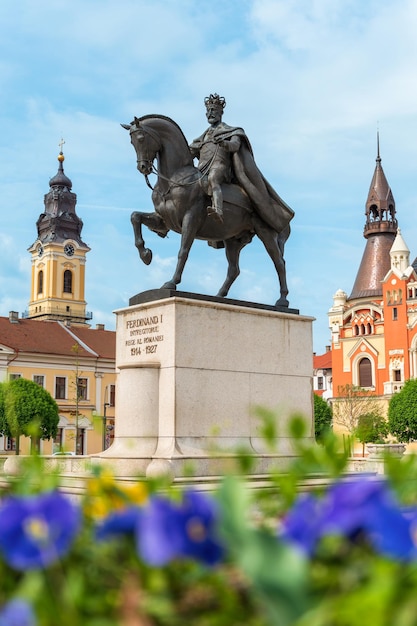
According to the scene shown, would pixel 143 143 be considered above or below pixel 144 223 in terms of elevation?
above

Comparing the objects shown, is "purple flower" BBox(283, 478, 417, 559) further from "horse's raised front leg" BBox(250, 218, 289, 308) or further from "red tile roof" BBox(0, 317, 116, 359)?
"red tile roof" BBox(0, 317, 116, 359)

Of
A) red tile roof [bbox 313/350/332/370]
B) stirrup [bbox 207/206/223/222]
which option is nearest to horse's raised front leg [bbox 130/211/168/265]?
stirrup [bbox 207/206/223/222]

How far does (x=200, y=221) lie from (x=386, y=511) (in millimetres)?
11726

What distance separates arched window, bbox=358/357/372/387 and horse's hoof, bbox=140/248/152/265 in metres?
67.9

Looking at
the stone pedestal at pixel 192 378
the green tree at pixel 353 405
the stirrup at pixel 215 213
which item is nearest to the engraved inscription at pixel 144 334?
the stone pedestal at pixel 192 378

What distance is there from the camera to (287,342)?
13.0m

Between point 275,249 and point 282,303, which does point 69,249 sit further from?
point 282,303

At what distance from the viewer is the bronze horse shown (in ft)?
40.7

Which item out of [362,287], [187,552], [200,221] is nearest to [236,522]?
[187,552]

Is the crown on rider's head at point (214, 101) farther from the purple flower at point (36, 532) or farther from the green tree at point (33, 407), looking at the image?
the green tree at point (33, 407)

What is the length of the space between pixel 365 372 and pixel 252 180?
68.6m

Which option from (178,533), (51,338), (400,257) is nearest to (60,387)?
(51,338)

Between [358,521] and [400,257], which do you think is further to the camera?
[400,257]

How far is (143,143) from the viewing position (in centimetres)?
1233
